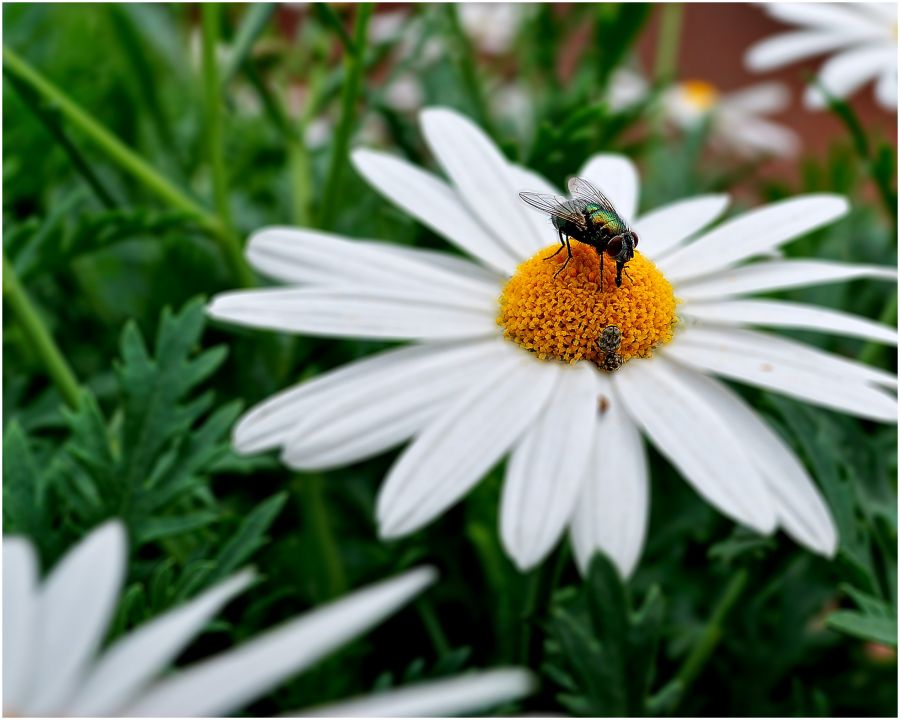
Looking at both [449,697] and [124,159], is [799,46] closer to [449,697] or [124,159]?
[124,159]

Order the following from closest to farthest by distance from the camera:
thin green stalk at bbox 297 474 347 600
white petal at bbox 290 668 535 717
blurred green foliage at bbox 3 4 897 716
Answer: white petal at bbox 290 668 535 717 → blurred green foliage at bbox 3 4 897 716 → thin green stalk at bbox 297 474 347 600

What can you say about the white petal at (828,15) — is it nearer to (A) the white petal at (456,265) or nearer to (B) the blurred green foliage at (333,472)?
(B) the blurred green foliage at (333,472)

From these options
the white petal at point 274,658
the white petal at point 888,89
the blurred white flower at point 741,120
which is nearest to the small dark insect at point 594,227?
the white petal at point 274,658

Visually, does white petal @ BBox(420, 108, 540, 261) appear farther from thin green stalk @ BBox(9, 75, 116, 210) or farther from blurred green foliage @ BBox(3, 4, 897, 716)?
thin green stalk @ BBox(9, 75, 116, 210)

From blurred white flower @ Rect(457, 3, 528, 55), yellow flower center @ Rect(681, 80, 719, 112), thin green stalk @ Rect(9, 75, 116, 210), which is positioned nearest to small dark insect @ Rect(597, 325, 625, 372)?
thin green stalk @ Rect(9, 75, 116, 210)

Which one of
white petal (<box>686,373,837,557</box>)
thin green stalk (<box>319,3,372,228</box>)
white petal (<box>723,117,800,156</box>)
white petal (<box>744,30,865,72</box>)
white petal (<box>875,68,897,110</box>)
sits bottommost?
white petal (<box>723,117,800,156</box>)

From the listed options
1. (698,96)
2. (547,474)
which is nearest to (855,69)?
(547,474)

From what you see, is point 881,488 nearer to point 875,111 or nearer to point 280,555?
point 280,555
